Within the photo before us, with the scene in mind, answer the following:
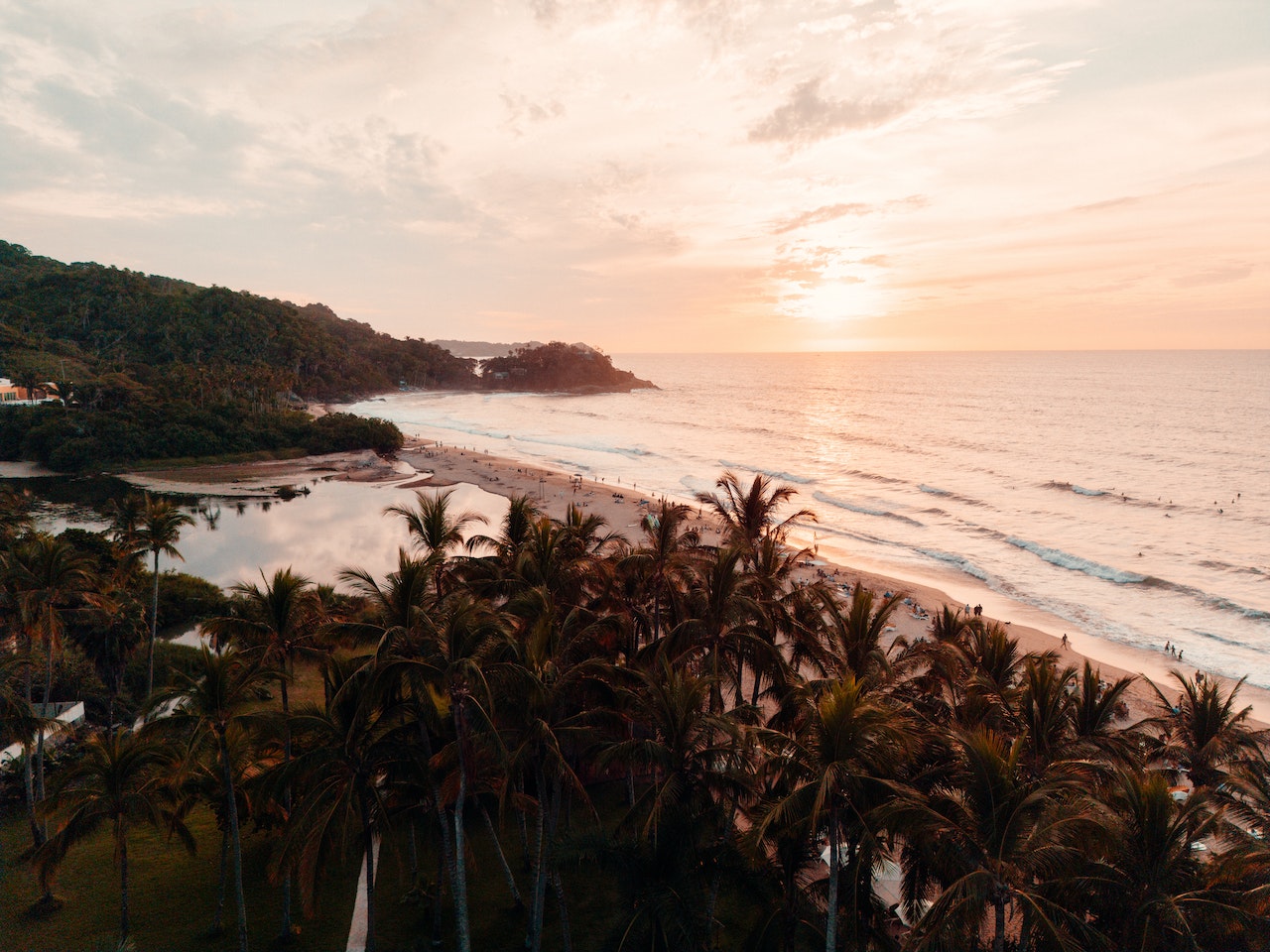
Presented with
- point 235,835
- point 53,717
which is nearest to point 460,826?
point 235,835

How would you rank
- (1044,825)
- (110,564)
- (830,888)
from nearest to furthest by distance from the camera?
(1044,825) < (830,888) < (110,564)

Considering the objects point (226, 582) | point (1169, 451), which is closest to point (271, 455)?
point (226, 582)

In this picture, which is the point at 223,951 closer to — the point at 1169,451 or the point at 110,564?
the point at 110,564

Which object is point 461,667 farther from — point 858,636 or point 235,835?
point 858,636

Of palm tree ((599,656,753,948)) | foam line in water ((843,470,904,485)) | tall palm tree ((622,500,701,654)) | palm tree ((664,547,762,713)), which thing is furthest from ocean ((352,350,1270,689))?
palm tree ((599,656,753,948))

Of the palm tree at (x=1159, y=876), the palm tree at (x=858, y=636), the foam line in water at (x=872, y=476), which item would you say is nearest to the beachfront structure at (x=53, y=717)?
the palm tree at (x=858, y=636)

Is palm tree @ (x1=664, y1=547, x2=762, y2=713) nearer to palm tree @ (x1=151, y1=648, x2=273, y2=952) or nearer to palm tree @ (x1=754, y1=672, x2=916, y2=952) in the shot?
palm tree @ (x1=754, y1=672, x2=916, y2=952)

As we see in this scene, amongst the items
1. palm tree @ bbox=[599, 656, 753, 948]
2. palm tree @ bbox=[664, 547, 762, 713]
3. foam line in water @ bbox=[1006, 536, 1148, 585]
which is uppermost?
palm tree @ bbox=[664, 547, 762, 713]
